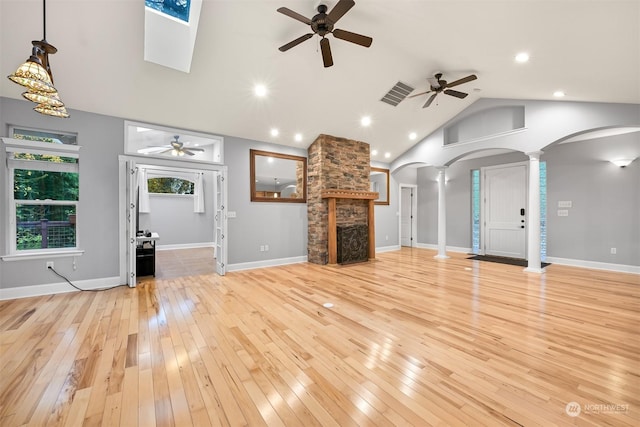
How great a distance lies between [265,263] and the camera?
586 cm

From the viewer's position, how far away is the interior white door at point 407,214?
364 inches

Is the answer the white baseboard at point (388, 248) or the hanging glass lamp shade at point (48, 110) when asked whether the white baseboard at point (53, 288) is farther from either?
the white baseboard at point (388, 248)

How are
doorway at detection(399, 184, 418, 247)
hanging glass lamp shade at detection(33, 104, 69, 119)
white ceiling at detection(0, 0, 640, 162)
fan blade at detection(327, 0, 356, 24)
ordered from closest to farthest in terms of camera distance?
hanging glass lamp shade at detection(33, 104, 69, 119) < fan blade at detection(327, 0, 356, 24) < white ceiling at detection(0, 0, 640, 162) < doorway at detection(399, 184, 418, 247)

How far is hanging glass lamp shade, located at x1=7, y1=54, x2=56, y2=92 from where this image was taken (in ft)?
6.16

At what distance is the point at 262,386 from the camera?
1.81m

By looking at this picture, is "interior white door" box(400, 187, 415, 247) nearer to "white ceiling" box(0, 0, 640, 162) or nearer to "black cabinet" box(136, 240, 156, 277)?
"white ceiling" box(0, 0, 640, 162)

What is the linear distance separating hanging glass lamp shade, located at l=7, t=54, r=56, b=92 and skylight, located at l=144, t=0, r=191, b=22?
6.22 ft

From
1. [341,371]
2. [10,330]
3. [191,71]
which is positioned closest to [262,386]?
[341,371]

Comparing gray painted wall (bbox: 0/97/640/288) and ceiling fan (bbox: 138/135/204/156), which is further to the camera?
ceiling fan (bbox: 138/135/204/156)

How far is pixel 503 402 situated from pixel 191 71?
4966mm

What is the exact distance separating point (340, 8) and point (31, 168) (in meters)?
4.88

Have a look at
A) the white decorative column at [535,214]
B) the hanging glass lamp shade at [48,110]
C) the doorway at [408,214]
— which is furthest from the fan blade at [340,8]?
the doorway at [408,214]

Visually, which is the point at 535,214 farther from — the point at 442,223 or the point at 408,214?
the point at 408,214

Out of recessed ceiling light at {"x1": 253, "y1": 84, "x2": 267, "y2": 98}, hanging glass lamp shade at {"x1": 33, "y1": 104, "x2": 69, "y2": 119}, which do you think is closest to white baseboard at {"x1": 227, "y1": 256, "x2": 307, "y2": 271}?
recessed ceiling light at {"x1": 253, "y1": 84, "x2": 267, "y2": 98}
